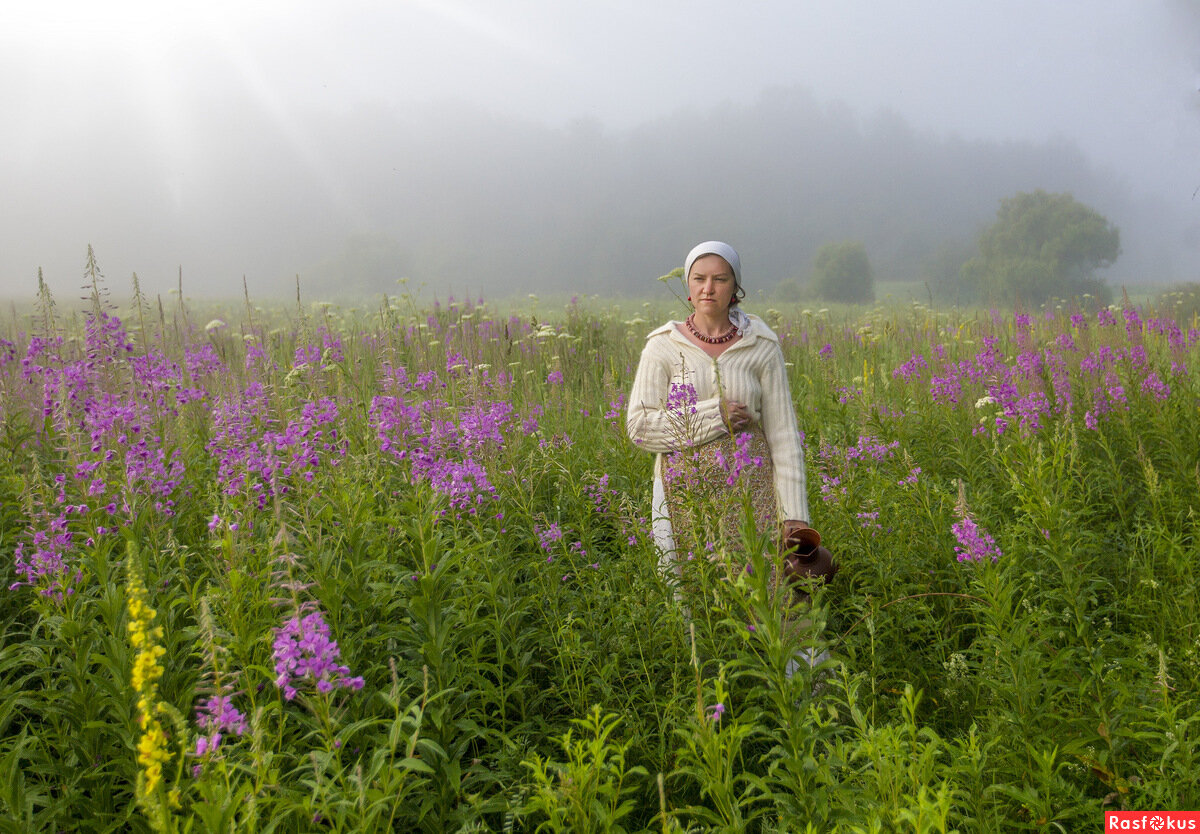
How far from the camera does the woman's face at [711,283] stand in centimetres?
386

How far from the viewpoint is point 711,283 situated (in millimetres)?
3871

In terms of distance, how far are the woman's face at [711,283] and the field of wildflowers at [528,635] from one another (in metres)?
1.10

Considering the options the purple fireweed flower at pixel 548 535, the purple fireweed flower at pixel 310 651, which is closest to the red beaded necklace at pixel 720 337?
the purple fireweed flower at pixel 548 535

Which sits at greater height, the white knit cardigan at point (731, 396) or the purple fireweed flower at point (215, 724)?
the white knit cardigan at point (731, 396)

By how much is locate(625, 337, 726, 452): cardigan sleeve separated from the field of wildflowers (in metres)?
0.37

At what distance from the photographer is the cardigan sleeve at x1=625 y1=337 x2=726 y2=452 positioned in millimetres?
3652

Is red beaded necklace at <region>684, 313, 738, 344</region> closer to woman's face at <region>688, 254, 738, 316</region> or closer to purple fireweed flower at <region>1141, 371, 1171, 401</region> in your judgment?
woman's face at <region>688, 254, 738, 316</region>

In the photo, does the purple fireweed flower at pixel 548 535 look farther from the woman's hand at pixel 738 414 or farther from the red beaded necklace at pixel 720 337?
the red beaded necklace at pixel 720 337

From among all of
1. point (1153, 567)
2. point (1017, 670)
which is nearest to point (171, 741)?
point (1017, 670)

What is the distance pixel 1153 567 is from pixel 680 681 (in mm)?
3009
